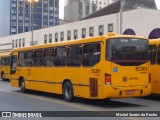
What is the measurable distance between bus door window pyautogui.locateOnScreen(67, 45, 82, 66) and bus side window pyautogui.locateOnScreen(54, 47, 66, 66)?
19.6 inches

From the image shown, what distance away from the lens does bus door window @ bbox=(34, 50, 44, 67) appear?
2106 centimetres

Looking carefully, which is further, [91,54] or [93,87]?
Answer: [91,54]

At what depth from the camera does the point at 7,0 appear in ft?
432

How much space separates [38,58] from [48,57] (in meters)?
1.37

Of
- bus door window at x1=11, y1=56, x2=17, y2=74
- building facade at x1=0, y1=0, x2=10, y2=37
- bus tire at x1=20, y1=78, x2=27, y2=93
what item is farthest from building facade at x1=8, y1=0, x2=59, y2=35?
bus tire at x1=20, y1=78, x2=27, y2=93

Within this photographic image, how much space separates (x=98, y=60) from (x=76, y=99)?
322 centimetres

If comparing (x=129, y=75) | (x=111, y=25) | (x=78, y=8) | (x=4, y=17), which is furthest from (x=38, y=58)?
(x=4, y=17)

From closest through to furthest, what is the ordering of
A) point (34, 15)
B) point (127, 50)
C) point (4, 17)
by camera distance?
point (127, 50) → point (34, 15) → point (4, 17)

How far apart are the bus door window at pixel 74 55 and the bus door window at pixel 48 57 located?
1.81 meters

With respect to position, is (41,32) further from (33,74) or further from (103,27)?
(33,74)

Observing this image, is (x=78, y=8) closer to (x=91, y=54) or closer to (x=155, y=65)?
(x=155, y=65)

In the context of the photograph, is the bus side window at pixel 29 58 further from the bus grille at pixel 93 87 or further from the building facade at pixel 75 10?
the building facade at pixel 75 10

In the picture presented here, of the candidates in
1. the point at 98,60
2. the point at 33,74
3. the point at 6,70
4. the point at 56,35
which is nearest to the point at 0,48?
the point at 56,35

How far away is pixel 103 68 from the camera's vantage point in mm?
15359
